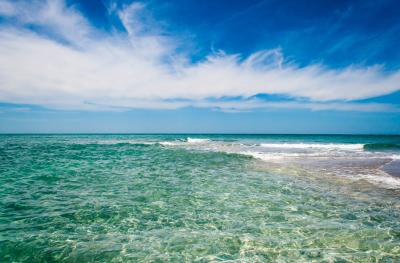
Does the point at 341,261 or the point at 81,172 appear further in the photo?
the point at 81,172

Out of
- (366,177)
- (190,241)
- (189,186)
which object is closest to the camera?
(190,241)

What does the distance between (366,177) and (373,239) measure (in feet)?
27.8

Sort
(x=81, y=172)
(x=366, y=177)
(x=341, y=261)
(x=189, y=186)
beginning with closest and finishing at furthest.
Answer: (x=341, y=261) < (x=189, y=186) < (x=366, y=177) < (x=81, y=172)

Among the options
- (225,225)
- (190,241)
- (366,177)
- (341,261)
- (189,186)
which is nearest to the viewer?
(341,261)

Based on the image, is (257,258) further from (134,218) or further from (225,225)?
(134,218)

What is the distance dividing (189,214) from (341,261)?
3.87 metres

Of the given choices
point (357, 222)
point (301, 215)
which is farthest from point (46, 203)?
point (357, 222)

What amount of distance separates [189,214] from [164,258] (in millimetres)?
2434

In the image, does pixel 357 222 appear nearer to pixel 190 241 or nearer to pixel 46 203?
pixel 190 241

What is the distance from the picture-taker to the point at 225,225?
21.7 ft

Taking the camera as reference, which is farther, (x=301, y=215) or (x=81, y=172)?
(x=81, y=172)

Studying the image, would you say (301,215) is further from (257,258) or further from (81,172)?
(81,172)

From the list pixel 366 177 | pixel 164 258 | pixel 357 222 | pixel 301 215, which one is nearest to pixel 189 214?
pixel 164 258

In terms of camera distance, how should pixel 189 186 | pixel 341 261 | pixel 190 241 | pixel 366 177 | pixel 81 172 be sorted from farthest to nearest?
pixel 81 172
pixel 366 177
pixel 189 186
pixel 190 241
pixel 341 261
